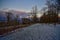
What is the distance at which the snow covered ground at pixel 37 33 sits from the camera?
1.50 meters

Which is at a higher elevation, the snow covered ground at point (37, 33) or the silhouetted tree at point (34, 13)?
the silhouetted tree at point (34, 13)

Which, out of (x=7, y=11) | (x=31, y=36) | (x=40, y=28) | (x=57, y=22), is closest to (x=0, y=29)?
(x=7, y=11)

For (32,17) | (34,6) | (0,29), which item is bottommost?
(0,29)

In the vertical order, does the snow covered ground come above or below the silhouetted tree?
below

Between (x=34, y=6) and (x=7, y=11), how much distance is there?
37cm

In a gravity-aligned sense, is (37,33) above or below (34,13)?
below

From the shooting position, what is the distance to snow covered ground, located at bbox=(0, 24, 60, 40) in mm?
1496

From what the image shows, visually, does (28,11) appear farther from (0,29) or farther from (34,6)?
(0,29)

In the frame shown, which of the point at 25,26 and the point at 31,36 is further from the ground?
the point at 25,26

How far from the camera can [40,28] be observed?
1532 mm

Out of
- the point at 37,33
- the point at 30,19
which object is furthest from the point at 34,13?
the point at 37,33

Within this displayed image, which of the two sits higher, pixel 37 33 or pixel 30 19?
pixel 30 19

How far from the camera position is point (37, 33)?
151 cm

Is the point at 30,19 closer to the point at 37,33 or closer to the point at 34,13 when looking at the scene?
the point at 34,13
